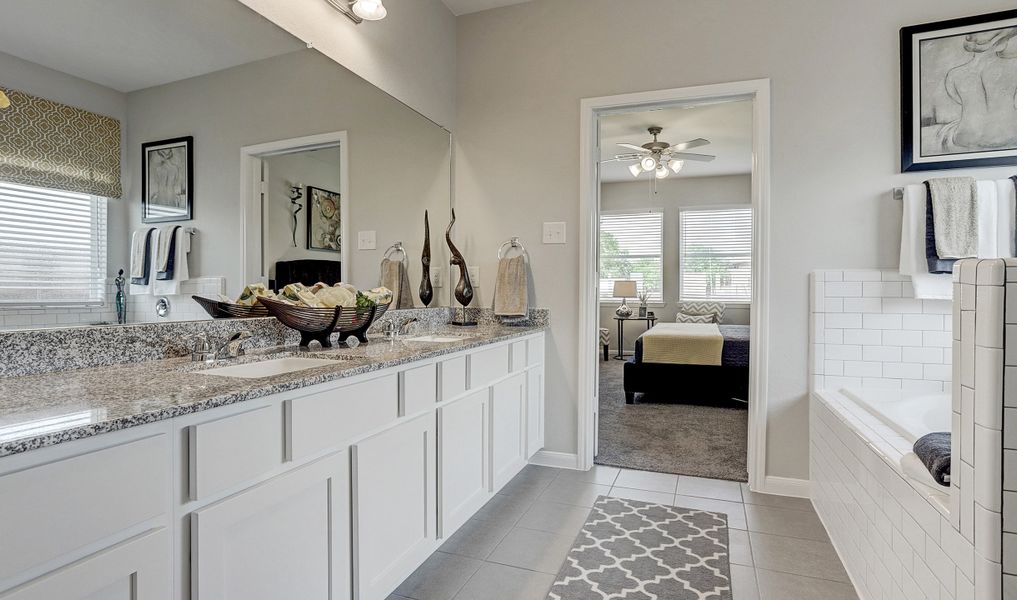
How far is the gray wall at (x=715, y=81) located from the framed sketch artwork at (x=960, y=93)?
61 mm

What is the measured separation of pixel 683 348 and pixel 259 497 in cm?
429

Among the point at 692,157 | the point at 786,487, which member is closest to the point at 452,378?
the point at 786,487

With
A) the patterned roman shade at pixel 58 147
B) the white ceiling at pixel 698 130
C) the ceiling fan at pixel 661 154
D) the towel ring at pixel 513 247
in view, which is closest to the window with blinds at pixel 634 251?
the white ceiling at pixel 698 130

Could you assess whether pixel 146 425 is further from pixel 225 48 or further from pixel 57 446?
pixel 225 48

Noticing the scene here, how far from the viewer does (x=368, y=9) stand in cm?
231

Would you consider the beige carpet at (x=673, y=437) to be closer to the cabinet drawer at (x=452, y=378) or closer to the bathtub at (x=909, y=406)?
the bathtub at (x=909, y=406)

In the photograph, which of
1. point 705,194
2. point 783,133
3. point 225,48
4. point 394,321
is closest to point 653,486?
point 394,321

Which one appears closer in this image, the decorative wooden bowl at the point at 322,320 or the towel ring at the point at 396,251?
the decorative wooden bowl at the point at 322,320

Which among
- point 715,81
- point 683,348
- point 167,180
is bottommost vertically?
point 683,348

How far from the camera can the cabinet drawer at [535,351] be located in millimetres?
2936

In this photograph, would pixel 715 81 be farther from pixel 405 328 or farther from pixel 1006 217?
pixel 405 328

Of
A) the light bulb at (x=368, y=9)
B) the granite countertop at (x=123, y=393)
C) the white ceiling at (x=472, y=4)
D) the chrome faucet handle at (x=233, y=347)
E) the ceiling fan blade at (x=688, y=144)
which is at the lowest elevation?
the granite countertop at (x=123, y=393)

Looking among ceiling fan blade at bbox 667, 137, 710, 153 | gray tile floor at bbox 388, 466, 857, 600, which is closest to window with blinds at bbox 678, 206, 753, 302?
ceiling fan blade at bbox 667, 137, 710, 153

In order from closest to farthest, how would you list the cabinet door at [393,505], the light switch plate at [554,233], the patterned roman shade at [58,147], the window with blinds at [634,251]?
1. the patterned roman shade at [58,147]
2. the cabinet door at [393,505]
3. the light switch plate at [554,233]
4. the window with blinds at [634,251]
